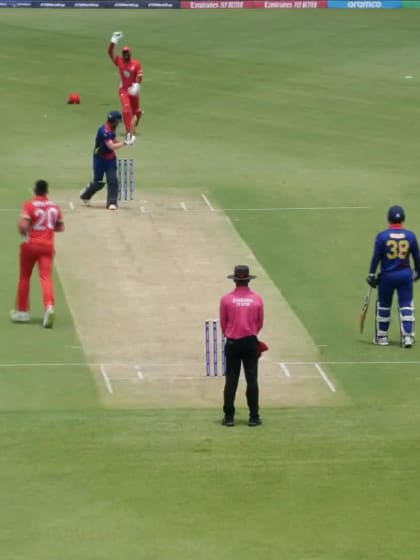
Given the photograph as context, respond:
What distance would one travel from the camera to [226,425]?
2069cm

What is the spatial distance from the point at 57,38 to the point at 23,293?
33.4m

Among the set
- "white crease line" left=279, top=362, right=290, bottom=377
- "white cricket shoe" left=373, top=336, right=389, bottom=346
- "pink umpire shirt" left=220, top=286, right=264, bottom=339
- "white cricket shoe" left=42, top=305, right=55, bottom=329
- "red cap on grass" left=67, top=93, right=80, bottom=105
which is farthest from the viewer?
"red cap on grass" left=67, top=93, right=80, bottom=105

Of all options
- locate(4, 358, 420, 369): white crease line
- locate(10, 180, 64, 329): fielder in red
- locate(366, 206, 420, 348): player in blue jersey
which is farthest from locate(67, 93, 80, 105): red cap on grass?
locate(4, 358, 420, 369): white crease line

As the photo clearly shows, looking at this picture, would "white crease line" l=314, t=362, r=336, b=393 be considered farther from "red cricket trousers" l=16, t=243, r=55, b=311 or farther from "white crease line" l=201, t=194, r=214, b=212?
"white crease line" l=201, t=194, r=214, b=212

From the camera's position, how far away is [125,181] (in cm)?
3400

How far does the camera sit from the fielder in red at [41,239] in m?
24.8

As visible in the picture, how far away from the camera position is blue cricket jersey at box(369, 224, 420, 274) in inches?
955

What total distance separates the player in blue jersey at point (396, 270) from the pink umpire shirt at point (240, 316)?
412cm

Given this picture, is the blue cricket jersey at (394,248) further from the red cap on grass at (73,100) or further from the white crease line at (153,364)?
the red cap on grass at (73,100)

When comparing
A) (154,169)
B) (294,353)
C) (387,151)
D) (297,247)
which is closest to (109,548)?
(294,353)

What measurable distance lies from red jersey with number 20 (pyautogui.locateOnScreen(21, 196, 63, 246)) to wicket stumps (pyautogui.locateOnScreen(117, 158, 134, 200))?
8.26 m

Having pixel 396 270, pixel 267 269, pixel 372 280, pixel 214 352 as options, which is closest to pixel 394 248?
pixel 396 270

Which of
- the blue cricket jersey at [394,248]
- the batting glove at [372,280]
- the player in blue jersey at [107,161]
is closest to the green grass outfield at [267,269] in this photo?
the batting glove at [372,280]

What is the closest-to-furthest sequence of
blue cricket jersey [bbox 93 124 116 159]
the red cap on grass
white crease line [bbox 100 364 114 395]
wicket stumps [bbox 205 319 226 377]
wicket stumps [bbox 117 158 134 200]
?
1. white crease line [bbox 100 364 114 395]
2. wicket stumps [bbox 205 319 226 377]
3. blue cricket jersey [bbox 93 124 116 159]
4. wicket stumps [bbox 117 158 134 200]
5. the red cap on grass
